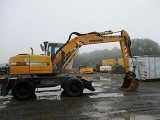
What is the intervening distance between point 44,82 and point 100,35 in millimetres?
4722

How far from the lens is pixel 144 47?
282 feet

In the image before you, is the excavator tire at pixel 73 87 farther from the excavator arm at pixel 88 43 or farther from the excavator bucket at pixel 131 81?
the excavator bucket at pixel 131 81

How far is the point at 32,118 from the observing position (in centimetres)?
837

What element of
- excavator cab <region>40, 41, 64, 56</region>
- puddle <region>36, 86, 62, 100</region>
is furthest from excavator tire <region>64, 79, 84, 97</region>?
excavator cab <region>40, 41, 64, 56</region>

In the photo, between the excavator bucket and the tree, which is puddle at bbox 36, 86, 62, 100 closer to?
the excavator bucket

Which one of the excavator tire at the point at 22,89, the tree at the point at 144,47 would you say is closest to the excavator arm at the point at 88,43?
the excavator tire at the point at 22,89

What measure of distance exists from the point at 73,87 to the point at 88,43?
3.09 metres

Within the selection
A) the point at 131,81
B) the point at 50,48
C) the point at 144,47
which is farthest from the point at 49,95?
the point at 144,47

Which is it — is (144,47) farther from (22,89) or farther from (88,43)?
(22,89)

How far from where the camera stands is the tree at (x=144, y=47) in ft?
272

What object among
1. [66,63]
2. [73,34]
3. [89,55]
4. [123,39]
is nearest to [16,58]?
[66,63]

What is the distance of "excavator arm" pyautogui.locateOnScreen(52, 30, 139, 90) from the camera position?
14.2 m

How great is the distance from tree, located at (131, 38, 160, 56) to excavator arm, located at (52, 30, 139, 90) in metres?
68.8

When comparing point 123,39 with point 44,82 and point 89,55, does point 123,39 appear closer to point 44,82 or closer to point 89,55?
point 44,82
